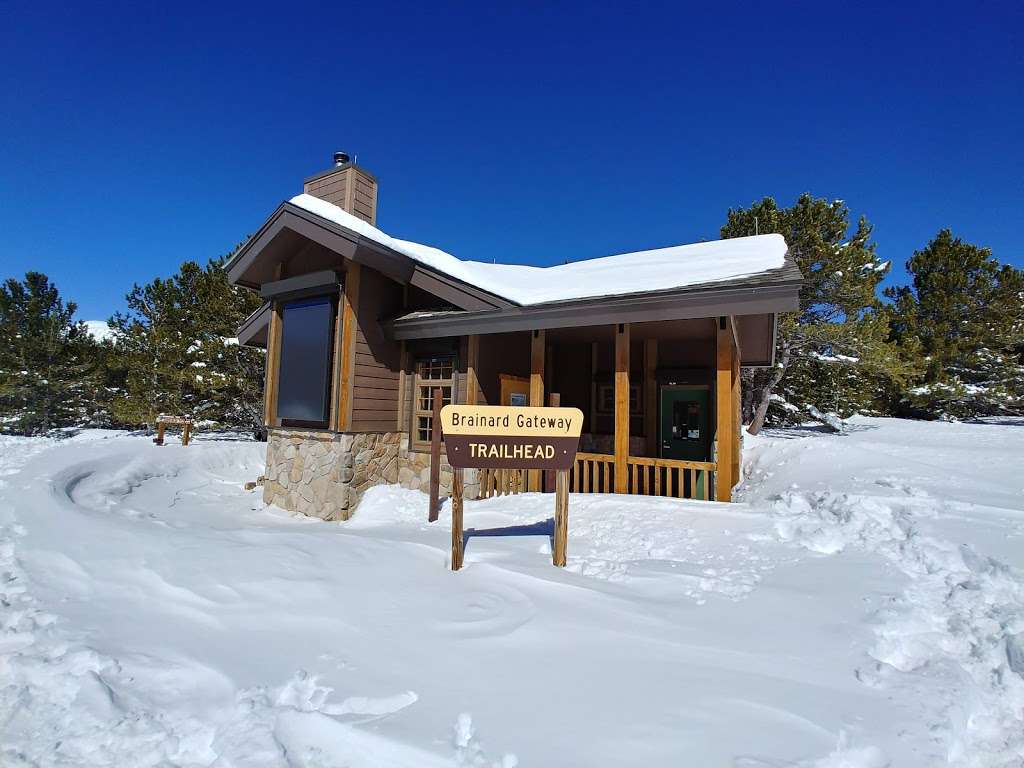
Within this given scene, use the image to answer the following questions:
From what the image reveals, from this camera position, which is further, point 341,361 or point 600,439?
point 600,439

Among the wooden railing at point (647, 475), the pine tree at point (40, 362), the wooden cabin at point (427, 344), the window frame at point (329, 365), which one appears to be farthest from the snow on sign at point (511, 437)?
the pine tree at point (40, 362)

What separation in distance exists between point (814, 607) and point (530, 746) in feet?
7.81

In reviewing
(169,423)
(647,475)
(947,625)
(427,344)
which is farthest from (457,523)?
(169,423)

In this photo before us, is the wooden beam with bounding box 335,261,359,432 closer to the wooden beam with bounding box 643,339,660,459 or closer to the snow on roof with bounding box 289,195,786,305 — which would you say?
the snow on roof with bounding box 289,195,786,305

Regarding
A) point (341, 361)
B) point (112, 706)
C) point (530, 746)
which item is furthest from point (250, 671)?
point (341, 361)

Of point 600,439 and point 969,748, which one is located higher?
point 600,439

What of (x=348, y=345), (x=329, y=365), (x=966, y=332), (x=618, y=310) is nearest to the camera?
(x=618, y=310)

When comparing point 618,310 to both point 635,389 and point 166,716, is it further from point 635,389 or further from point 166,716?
point 166,716

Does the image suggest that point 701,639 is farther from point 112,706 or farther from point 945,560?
point 112,706

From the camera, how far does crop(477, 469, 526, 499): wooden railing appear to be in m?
8.14

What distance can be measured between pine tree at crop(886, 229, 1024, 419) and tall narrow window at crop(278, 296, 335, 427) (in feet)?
70.1

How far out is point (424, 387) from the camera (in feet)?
29.9

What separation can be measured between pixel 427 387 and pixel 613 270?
4.53 m

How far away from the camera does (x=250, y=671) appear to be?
8.88ft
